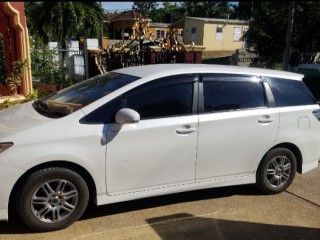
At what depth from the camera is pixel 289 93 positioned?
5195mm

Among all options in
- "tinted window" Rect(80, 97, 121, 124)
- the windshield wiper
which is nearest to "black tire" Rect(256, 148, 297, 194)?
"tinted window" Rect(80, 97, 121, 124)

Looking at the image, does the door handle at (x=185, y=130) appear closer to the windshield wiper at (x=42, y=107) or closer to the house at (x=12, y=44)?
the windshield wiper at (x=42, y=107)

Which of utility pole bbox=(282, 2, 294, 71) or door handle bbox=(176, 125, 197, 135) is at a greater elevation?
utility pole bbox=(282, 2, 294, 71)

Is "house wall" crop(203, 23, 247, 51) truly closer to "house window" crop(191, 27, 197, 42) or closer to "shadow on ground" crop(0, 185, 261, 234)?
"house window" crop(191, 27, 197, 42)

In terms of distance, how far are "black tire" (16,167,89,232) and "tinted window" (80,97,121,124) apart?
0.53 meters

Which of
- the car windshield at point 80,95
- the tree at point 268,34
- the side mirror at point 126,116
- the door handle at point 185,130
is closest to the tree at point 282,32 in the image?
the tree at point 268,34

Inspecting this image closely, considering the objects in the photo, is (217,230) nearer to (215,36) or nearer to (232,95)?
(232,95)

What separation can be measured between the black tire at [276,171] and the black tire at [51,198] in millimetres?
2205

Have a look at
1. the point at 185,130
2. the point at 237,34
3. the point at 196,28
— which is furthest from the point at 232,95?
the point at 237,34

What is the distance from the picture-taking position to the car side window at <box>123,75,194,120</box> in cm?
423

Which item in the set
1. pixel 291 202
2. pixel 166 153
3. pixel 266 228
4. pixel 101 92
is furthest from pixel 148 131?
pixel 291 202

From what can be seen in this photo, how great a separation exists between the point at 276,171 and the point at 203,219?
130cm

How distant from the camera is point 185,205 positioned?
4703mm

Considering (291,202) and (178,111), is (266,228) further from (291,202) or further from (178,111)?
(178,111)
